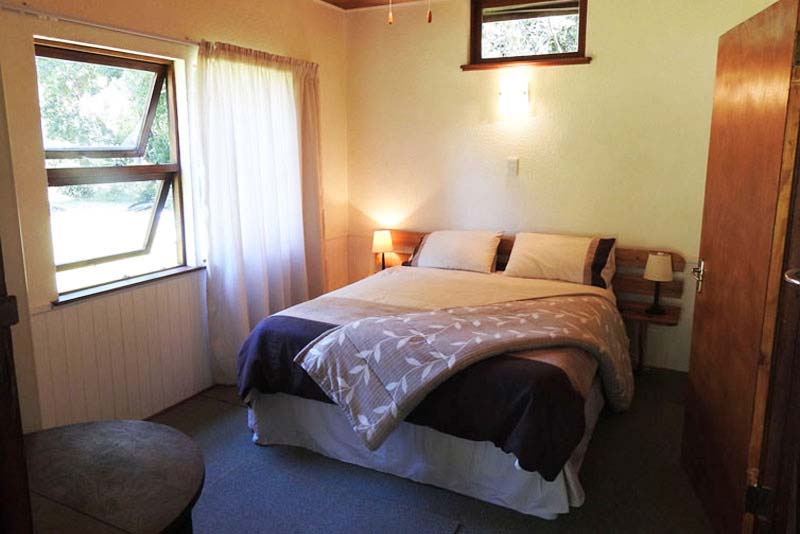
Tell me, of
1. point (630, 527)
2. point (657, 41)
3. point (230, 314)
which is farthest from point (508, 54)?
point (630, 527)

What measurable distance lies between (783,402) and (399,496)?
1459 millimetres

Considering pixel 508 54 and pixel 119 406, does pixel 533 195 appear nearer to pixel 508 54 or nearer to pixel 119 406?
pixel 508 54

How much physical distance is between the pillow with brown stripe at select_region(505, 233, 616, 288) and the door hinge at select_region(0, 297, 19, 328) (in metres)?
3.36

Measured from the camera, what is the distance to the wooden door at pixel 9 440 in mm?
690

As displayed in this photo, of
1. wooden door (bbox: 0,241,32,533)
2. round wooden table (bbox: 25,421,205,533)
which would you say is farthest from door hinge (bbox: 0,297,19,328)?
round wooden table (bbox: 25,421,205,533)

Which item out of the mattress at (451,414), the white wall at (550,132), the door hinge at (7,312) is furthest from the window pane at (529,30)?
the door hinge at (7,312)

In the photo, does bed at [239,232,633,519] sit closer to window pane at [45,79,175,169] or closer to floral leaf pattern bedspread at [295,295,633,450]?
floral leaf pattern bedspread at [295,295,633,450]

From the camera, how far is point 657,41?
3.65 metres

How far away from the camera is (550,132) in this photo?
403 cm

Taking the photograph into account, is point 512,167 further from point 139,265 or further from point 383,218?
point 139,265

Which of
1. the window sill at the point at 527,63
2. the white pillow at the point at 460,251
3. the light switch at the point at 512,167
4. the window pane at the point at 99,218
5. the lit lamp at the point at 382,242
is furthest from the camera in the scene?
the lit lamp at the point at 382,242

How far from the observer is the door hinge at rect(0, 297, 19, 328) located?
0.69 metres

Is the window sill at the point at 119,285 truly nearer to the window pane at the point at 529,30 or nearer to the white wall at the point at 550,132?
the white wall at the point at 550,132

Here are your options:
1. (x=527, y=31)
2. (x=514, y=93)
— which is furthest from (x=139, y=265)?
(x=527, y=31)
